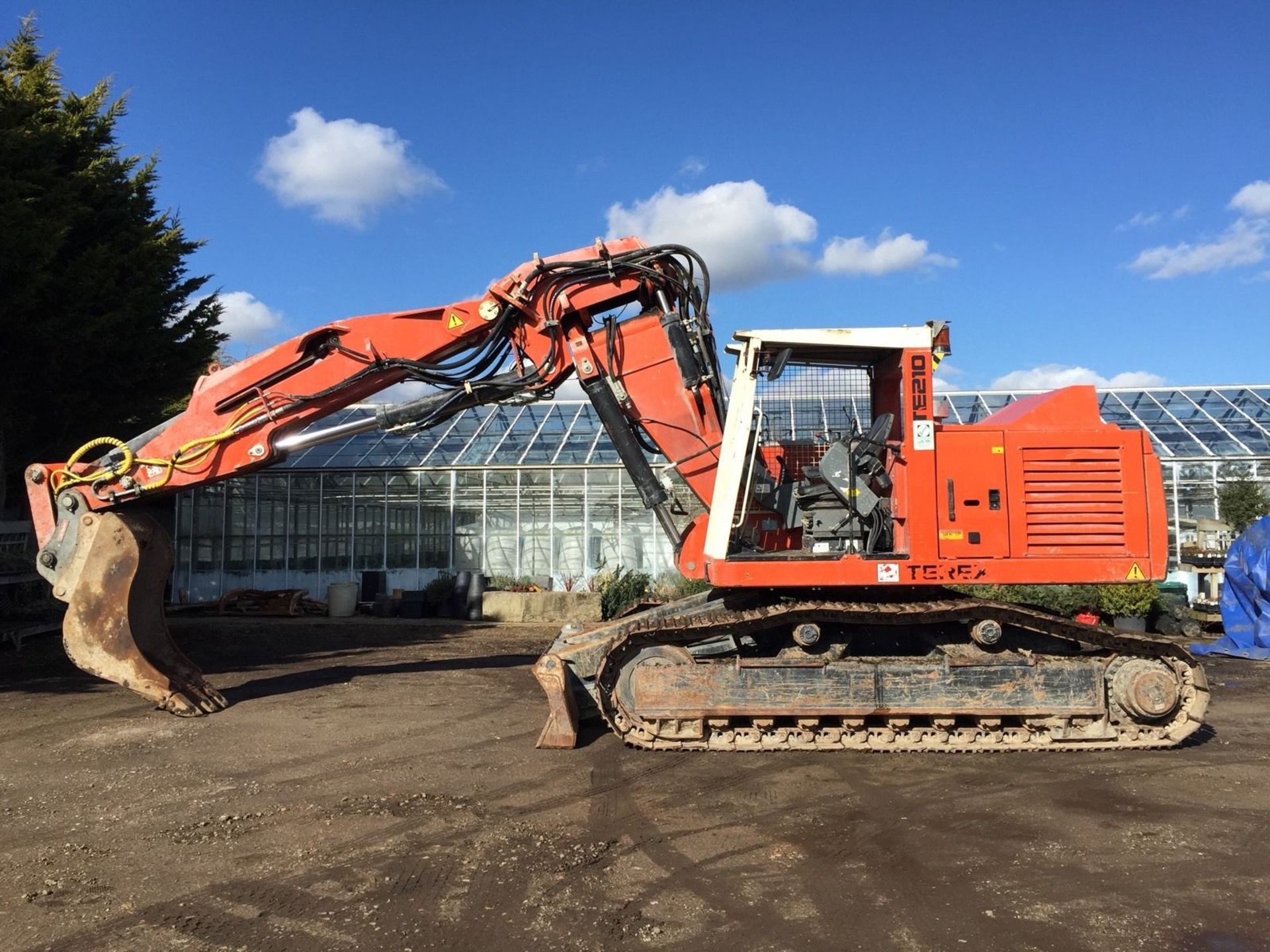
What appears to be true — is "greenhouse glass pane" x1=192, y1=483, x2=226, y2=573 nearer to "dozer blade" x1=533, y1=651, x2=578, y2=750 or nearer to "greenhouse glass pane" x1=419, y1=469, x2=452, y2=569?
"greenhouse glass pane" x1=419, y1=469, x2=452, y2=569

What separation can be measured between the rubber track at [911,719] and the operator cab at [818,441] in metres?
0.50

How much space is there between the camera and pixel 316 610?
21.6 meters

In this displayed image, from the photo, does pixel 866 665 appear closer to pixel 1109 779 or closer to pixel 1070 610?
pixel 1109 779

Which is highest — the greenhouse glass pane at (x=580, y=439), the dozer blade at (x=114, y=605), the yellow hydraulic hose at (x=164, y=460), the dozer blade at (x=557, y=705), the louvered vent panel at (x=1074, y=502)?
the greenhouse glass pane at (x=580, y=439)

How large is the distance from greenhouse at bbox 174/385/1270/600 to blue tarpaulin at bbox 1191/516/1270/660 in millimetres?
7475

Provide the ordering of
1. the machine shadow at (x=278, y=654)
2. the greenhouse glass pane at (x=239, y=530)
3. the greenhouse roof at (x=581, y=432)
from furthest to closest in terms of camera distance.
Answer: the greenhouse glass pane at (x=239, y=530) < the greenhouse roof at (x=581, y=432) < the machine shadow at (x=278, y=654)

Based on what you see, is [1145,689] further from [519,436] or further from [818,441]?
[519,436]

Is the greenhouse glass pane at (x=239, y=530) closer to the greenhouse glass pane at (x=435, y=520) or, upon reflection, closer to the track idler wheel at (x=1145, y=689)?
the greenhouse glass pane at (x=435, y=520)

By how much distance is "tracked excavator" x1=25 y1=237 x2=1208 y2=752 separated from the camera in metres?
A: 7.15

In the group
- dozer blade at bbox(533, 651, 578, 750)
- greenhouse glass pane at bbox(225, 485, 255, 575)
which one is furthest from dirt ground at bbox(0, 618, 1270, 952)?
greenhouse glass pane at bbox(225, 485, 255, 575)

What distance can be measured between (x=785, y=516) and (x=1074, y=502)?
220cm

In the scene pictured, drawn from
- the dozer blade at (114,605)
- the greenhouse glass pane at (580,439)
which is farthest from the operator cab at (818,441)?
the greenhouse glass pane at (580,439)

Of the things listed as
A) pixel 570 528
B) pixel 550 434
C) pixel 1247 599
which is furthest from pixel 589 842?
pixel 550 434

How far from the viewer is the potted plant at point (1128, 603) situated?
49.8ft
